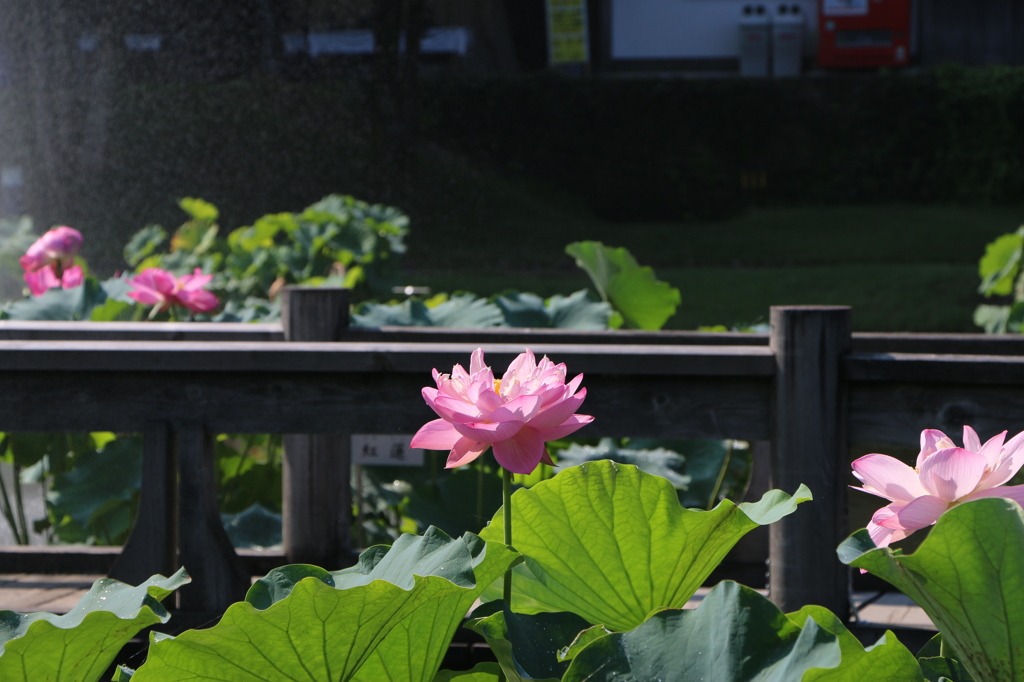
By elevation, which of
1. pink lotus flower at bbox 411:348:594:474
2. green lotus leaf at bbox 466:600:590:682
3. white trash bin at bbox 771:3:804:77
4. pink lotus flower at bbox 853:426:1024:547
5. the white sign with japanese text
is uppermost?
white trash bin at bbox 771:3:804:77

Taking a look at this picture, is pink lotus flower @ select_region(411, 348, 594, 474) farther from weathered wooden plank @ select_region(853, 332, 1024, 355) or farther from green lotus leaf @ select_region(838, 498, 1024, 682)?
weathered wooden plank @ select_region(853, 332, 1024, 355)

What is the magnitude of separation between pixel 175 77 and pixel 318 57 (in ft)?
6.04

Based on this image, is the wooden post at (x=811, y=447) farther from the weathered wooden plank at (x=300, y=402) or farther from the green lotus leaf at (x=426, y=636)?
the green lotus leaf at (x=426, y=636)

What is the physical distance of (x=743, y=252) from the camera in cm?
994

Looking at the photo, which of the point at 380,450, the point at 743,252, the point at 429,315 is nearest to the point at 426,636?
the point at 380,450

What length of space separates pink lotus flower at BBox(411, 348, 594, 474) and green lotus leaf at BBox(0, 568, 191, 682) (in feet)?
0.61

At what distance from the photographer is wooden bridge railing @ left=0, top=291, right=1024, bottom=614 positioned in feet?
3.72

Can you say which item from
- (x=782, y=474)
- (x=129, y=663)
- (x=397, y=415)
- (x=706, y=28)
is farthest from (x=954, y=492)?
(x=706, y=28)

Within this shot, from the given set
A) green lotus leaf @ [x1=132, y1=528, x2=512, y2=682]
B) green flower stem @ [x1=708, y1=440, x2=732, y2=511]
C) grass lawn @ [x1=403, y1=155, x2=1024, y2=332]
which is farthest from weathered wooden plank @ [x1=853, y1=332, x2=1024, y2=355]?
grass lawn @ [x1=403, y1=155, x2=1024, y2=332]

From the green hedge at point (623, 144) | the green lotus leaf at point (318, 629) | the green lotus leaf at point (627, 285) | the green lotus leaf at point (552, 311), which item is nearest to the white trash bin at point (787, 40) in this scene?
the green hedge at point (623, 144)

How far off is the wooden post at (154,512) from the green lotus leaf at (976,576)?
2.84 ft

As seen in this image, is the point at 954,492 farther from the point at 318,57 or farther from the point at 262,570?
the point at 318,57

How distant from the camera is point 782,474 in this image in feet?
3.79

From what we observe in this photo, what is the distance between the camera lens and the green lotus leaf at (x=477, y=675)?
631 mm
